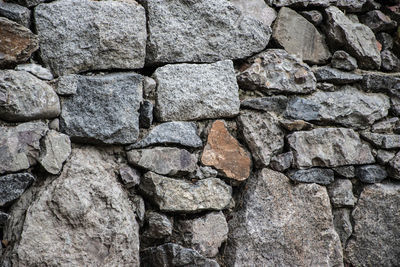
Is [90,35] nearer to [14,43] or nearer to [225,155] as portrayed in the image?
[14,43]

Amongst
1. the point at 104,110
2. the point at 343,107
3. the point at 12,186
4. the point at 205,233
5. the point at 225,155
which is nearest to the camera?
the point at 12,186

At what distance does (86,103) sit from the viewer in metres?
1.66

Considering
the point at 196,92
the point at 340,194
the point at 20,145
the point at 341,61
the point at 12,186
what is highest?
the point at 341,61

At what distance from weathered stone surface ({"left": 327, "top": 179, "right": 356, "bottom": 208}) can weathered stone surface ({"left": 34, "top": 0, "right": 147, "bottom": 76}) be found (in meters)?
1.20

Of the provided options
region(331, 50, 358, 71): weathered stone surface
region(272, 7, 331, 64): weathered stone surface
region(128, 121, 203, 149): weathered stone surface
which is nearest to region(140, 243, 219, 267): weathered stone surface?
region(128, 121, 203, 149): weathered stone surface

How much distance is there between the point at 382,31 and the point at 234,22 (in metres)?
1.06

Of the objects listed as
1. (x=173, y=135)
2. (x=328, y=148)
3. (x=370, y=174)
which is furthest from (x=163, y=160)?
(x=370, y=174)

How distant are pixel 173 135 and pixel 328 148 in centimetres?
86

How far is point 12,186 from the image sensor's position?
1.50 meters

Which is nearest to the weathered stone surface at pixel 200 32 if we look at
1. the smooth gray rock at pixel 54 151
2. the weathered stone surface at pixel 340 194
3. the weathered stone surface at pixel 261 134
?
the weathered stone surface at pixel 261 134

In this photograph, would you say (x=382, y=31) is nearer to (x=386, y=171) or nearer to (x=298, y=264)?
(x=386, y=171)

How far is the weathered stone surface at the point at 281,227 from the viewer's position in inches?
74.2

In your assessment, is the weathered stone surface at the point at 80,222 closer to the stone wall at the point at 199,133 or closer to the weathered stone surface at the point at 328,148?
the stone wall at the point at 199,133

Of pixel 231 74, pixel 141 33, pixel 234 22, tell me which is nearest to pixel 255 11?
pixel 234 22
